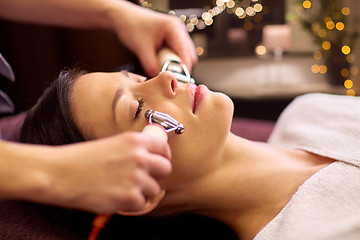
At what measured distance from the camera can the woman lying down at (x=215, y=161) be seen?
2.95ft

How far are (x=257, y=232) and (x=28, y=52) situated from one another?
4.80 ft

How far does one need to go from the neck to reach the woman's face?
0.20 ft

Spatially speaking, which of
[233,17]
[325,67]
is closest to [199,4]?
[233,17]

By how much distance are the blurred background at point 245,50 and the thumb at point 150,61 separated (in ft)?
0.91

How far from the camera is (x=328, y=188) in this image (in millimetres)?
938

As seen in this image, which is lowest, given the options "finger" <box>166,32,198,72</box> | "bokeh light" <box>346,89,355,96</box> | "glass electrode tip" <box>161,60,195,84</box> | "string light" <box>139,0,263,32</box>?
"bokeh light" <box>346,89,355,96</box>

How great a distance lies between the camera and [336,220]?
0.85m

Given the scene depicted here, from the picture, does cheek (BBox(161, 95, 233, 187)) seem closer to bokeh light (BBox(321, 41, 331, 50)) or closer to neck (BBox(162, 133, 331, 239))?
neck (BBox(162, 133, 331, 239))

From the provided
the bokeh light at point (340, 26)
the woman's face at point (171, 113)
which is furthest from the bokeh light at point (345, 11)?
the woman's face at point (171, 113)

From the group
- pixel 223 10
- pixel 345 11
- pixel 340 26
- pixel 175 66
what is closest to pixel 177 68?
pixel 175 66

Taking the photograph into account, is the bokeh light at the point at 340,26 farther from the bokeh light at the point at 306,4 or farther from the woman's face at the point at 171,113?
the woman's face at the point at 171,113

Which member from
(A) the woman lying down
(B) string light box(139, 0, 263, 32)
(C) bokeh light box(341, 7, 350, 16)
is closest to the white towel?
Result: (A) the woman lying down

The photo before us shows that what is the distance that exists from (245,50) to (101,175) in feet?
18.6

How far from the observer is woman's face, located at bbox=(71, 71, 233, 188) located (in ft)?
3.00
